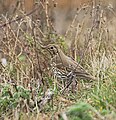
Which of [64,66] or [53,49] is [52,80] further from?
[53,49]

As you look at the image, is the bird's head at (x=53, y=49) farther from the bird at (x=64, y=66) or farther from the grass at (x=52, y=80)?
the grass at (x=52, y=80)

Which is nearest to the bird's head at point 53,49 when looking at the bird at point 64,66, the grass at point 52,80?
the bird at point 64,66

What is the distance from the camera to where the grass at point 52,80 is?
19.9 ft

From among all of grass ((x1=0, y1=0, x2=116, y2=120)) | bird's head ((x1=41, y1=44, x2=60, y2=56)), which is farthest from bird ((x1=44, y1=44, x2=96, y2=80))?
grass ((x1=0, y1=0, x2=116, y2=120))

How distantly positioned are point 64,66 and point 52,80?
21 centimetres

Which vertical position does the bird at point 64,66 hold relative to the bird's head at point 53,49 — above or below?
below

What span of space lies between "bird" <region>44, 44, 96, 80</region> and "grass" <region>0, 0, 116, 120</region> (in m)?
0.10

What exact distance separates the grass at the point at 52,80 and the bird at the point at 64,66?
0.10 meters

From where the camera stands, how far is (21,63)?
8008 millimetres

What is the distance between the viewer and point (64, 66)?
7.52 metres

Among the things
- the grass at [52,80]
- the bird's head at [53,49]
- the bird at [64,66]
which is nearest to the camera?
the grass at [52,80]

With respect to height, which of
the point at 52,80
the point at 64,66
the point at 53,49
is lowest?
the point at 52,80

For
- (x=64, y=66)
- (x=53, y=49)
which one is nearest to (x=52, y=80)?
(x=64, y=66)

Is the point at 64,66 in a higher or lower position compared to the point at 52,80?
higher
